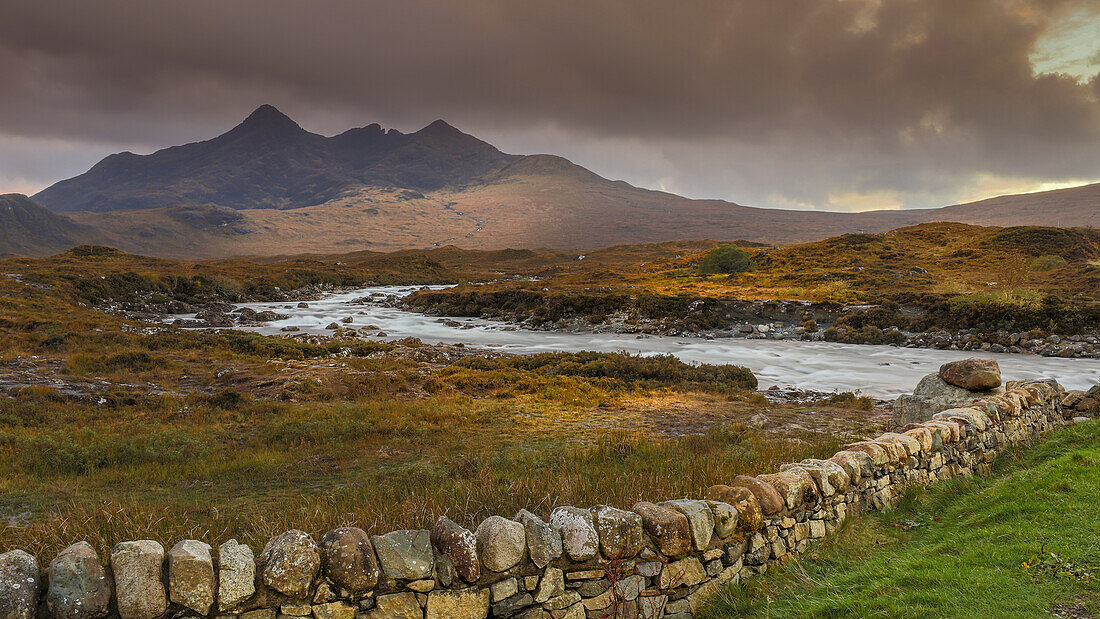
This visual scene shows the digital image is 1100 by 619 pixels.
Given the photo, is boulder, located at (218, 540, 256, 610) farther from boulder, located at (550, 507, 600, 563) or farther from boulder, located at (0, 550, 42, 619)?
boulder, located at (550, 507, 600, 563)

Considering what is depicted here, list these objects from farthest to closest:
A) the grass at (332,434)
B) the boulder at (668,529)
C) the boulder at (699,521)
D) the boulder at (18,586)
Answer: the grass at (332,434)
the boulder at (699,521)
the boulder at (668,529)
the boulder at (18,586)

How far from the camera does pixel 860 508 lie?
6.76m

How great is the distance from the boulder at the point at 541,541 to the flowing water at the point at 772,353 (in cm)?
1868

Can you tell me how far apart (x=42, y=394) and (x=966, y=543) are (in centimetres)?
2040

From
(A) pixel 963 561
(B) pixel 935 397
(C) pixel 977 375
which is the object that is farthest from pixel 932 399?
(A) pixel 963 561

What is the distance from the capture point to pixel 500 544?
438cm

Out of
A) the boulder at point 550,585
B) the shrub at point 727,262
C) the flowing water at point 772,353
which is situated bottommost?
the flowing water at point 772,353

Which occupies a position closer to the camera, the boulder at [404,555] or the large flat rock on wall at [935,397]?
the boulder at [404,555]

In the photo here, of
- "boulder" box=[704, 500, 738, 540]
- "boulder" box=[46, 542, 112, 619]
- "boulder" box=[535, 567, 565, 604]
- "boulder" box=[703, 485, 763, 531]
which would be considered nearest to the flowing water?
"boulder" box=[703, 485, 763, 531]

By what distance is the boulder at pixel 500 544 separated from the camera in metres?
4.35

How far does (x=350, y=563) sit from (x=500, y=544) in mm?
1238

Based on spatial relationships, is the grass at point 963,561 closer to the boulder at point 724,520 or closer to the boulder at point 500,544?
the boulder at point 724,520

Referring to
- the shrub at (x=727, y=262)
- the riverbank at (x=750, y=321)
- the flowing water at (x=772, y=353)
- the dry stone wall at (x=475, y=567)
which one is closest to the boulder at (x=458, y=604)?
the dry stone wall at (x=475, y=567)

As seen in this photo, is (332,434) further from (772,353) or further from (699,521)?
(772,353)
